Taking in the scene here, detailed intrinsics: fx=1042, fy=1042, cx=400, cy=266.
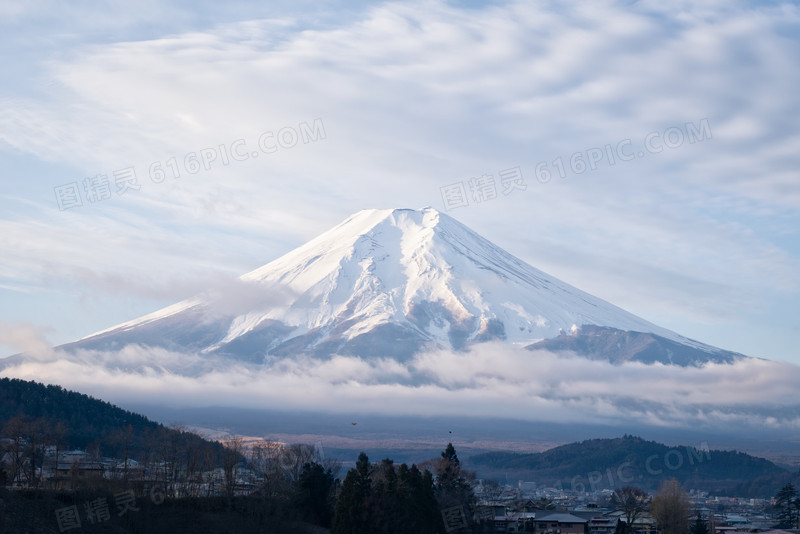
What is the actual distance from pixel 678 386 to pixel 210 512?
15551 cm

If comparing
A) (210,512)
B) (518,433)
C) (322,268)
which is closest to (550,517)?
(210,512)

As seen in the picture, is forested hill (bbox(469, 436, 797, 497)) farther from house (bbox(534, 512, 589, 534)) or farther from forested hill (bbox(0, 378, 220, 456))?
forested hill (bbox(0, 378, 220, 456))

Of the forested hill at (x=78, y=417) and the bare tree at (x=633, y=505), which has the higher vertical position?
the forested hill at (x=78, y=417)

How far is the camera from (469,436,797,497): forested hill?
367 ft

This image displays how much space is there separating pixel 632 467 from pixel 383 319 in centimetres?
7117

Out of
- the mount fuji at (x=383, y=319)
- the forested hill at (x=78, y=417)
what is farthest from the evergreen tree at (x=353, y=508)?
the mount fuji at (x=383, y=319)

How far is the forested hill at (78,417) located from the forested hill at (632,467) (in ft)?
172

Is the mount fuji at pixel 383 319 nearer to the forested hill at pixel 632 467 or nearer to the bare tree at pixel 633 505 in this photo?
the forested hill at pixel 632 467

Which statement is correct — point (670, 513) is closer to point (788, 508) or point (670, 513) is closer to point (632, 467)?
point (788, 508)

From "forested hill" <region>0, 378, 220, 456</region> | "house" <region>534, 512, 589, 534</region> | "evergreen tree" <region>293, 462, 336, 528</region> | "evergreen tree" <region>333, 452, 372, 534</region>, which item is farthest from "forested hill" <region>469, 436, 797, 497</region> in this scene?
"evergreen tree" <region>333, 452, 372, 534</region>

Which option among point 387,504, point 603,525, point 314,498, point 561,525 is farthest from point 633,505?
point 387,504

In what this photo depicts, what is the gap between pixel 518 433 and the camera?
16388 centimetres

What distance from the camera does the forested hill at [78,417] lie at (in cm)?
6262

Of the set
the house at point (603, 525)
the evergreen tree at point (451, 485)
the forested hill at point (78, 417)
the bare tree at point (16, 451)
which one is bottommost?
the house at point (603, 525)
